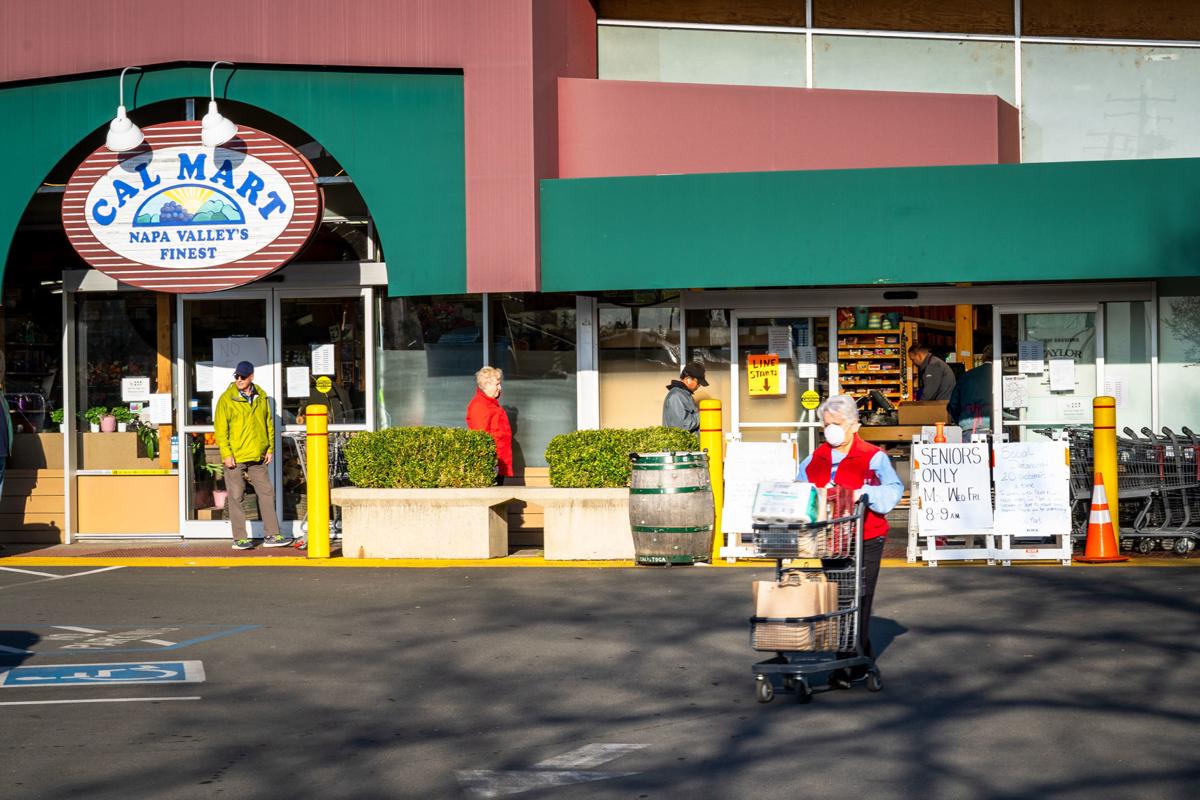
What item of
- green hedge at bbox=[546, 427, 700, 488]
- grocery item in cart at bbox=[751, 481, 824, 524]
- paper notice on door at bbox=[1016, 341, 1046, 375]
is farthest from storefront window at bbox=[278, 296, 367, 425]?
grocery item in cart at bbox=[751, 481, 824, 524]

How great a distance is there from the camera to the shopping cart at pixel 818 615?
8547 millimetres

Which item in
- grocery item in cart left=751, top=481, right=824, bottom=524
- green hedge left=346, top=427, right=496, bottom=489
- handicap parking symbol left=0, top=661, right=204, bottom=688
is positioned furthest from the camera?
green hedge left=346, top=427, right=496, bottom=489

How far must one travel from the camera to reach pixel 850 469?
29.5 feet

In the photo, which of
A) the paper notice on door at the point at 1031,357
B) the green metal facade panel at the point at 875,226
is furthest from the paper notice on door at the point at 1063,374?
the green metal facade panel at the point at 875,226

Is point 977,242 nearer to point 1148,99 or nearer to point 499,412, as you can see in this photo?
point 1148,99

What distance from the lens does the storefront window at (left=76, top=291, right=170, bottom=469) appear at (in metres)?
17.9

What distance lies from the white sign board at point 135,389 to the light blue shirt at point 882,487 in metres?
11.0

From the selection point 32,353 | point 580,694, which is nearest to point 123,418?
point 32,353

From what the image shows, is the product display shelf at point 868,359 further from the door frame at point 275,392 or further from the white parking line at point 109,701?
the white parking line at point 109,701

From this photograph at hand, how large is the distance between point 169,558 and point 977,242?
8800mm

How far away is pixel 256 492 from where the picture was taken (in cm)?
1664

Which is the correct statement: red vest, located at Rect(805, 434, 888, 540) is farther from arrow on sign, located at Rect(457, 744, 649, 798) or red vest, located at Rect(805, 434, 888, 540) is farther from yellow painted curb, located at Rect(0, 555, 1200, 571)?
yellow painted curb, located at Rect(0, 555, 1200, 571)

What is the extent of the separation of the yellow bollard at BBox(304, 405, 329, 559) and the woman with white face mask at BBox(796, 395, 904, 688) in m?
7.32

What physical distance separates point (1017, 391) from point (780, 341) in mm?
2703
